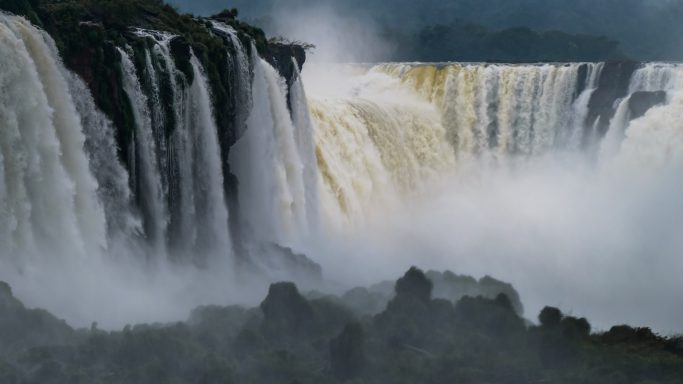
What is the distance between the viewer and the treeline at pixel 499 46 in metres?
71.7

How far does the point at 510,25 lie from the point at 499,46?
1365 inches

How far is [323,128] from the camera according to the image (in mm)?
26312

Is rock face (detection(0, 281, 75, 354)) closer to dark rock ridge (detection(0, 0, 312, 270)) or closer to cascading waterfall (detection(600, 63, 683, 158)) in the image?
dark rock ridge (detection(0, 0, 312, 270))

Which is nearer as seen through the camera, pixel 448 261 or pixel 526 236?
pixel 448 261

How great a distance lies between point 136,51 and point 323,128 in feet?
35.8

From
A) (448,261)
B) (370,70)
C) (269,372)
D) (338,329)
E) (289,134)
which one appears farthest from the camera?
(370,70)

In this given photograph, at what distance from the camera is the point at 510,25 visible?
10775 cm

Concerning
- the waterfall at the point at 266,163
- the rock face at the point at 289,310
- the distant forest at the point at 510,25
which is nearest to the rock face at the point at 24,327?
the rock face at the point at 289,310

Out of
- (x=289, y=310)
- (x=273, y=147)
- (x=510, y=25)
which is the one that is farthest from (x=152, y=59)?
(x=510, y=25)

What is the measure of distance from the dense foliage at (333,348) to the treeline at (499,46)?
59.0 m

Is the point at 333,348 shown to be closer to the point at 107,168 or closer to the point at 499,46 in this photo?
the point at 107,168

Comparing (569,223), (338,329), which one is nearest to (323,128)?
(569,223)

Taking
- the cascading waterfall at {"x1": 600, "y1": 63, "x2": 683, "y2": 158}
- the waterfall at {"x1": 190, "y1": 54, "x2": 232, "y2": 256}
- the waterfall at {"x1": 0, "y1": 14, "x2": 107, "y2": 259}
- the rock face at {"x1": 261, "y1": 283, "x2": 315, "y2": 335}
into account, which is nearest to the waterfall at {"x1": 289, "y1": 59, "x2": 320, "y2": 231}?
the waterfall at {"x1": 190, "y1": 54, "x2": 232, "y2": 256}

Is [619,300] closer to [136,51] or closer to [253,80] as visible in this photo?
[253,80]
